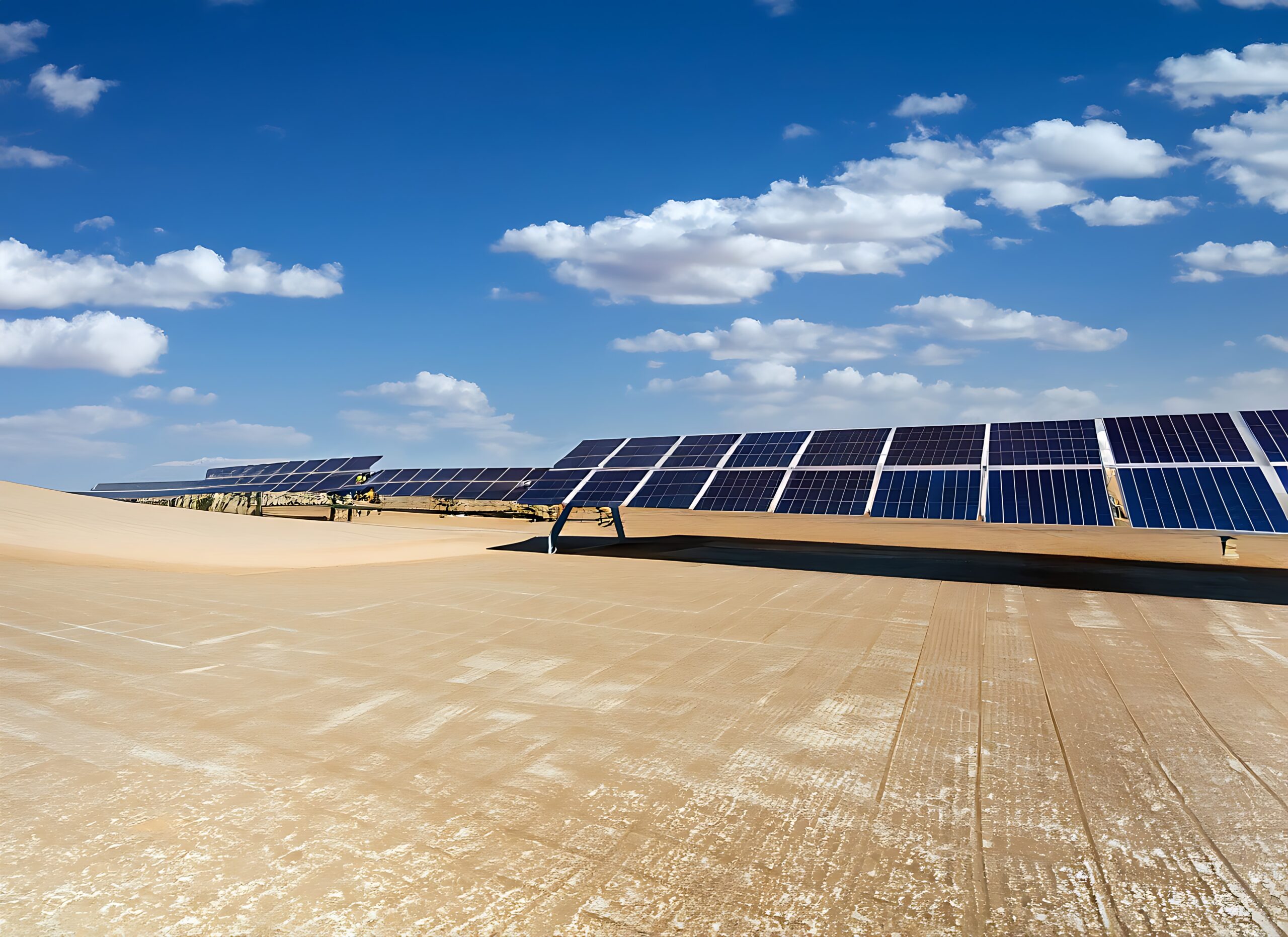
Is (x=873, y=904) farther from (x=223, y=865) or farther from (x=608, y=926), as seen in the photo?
(x=223, y=865)

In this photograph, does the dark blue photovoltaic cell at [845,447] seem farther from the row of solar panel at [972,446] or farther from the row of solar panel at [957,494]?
the row of solar panel at [957,494]

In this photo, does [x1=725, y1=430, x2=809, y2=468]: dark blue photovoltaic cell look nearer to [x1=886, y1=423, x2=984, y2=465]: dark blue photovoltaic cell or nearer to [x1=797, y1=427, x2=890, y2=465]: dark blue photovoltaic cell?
[x1=797, y1=427, x2=890, y2=465]: dark blue photovoltaic cell

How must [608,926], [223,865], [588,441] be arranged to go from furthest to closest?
1. [588,441]
2. [223,865]
3. [608,926]

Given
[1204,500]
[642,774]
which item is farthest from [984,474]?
[642,774]

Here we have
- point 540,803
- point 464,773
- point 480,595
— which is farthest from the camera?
point 480,595

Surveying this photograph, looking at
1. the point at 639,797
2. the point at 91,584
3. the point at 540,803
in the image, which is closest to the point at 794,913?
the point at 639,797

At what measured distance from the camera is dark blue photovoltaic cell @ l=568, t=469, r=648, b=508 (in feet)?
96.4

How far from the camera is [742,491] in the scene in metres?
27.8

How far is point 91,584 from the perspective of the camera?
16.2m

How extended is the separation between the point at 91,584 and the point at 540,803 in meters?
15.4

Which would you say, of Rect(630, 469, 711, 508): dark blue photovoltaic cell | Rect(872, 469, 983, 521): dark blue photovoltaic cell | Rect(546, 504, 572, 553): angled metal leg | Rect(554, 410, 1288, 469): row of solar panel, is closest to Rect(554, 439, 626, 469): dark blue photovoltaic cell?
Rect(554, 410, 1288, 469): row of solar panel

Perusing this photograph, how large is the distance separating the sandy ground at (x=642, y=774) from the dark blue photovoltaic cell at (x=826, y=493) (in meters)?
12.4

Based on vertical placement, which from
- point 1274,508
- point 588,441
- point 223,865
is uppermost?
point 588,441

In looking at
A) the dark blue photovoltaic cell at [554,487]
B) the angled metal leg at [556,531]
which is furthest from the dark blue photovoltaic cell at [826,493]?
the dark blue photovoltaic cell at [554,487]
